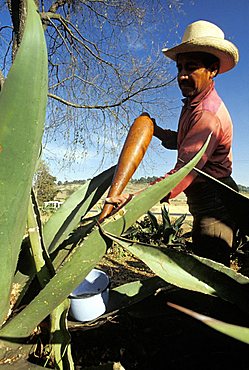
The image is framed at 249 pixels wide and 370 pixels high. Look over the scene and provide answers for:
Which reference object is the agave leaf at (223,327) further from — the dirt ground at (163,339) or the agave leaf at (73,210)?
the agave leaf at (73,210)

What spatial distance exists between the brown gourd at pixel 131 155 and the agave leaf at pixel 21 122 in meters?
0.27

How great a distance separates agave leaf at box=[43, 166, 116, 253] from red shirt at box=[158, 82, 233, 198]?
0.27 meters

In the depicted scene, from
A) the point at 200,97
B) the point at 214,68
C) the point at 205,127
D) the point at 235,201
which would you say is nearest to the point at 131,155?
the point at 235,201

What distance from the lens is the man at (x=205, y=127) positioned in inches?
48.4

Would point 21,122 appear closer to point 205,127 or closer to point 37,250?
point 37,250

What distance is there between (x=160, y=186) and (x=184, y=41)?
3.23 feet

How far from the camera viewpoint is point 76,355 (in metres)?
0.72

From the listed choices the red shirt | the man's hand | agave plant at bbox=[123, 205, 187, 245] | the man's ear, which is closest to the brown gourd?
the man's hand

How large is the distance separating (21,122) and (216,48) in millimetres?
1045

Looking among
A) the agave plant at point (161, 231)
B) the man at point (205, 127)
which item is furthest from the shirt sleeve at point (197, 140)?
the agave plant at point (161, 231)

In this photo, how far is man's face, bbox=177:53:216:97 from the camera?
4.34ft

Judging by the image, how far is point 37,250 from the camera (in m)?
0.67

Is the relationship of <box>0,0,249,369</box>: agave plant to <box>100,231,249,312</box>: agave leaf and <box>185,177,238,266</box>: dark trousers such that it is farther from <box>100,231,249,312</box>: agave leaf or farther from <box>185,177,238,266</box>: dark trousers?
<box>185,177,238,266</box>: dark trousers

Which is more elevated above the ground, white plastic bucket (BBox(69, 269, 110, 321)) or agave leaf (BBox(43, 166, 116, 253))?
agave leaf (BBox(43, 166, 116, 253))
